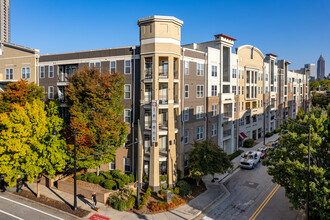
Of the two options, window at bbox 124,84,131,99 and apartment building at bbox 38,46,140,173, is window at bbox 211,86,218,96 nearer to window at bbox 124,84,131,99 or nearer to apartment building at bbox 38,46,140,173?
apartment building at bbox 38,46,140,173

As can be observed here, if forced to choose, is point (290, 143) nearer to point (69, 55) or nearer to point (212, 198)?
point (212, 198)

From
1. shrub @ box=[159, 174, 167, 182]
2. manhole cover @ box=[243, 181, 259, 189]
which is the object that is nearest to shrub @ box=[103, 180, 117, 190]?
shrub @ box=[159, 174, 167, 182]

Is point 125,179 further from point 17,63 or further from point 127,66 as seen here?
point 17,63

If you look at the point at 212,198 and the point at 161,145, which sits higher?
the point at 161,145

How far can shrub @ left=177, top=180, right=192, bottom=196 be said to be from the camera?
24694mm

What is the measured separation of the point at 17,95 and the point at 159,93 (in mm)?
16003

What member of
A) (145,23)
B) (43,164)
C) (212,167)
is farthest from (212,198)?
(145,23)

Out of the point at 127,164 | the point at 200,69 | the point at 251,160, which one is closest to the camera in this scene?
the point at 127,164

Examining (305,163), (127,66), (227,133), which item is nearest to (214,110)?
(227,133)

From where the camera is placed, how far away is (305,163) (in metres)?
18.2

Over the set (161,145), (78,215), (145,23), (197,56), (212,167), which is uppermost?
(145,23)

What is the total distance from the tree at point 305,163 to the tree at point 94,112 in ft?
51.5

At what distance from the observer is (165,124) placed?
27672 millimetres

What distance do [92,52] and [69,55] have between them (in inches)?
153
